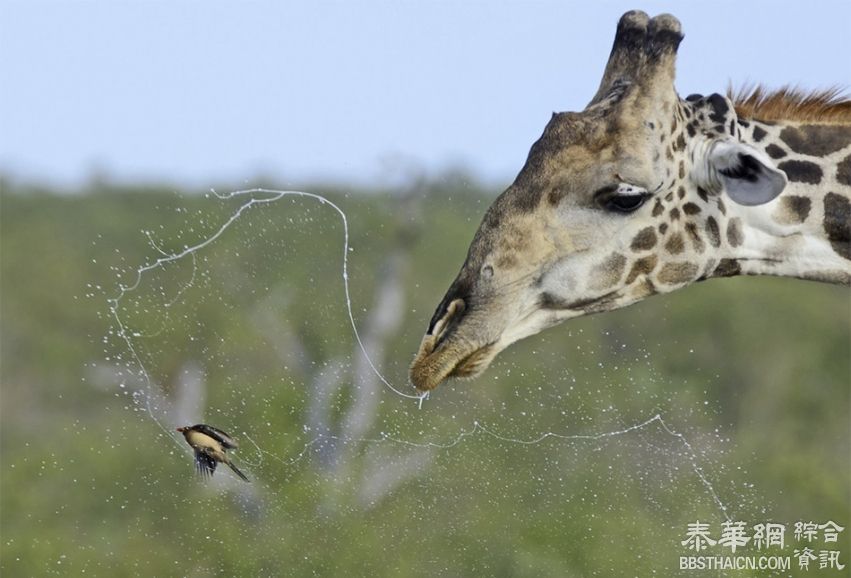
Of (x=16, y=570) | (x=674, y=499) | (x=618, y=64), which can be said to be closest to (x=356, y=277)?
(x=674, y=499)

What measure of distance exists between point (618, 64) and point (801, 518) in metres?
13.2

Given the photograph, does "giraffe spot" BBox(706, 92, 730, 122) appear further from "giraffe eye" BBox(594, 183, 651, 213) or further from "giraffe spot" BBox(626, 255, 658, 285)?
"giraffe spot" BBox(626, 255, 658, 285)

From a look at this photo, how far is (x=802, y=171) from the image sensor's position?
7215mm

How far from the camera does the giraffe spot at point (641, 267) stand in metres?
7.11

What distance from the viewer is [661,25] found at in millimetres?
7270

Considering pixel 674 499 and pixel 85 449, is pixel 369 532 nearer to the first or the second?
pixel 674 499

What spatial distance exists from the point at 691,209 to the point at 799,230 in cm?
44

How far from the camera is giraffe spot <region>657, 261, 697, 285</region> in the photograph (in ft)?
23.5

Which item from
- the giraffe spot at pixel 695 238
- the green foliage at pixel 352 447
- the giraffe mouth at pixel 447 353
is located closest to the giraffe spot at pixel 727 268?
the giraffe spot at pixel 695 238

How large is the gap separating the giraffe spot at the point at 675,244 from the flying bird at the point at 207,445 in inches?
93.8

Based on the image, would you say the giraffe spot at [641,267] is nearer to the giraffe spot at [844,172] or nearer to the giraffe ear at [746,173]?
the giraffe ear at [746,173]

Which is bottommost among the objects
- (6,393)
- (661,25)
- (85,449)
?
(6,393)

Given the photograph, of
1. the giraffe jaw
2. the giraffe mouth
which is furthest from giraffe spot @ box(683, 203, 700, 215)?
the giraffe mouth

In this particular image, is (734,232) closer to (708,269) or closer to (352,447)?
(708,269)
